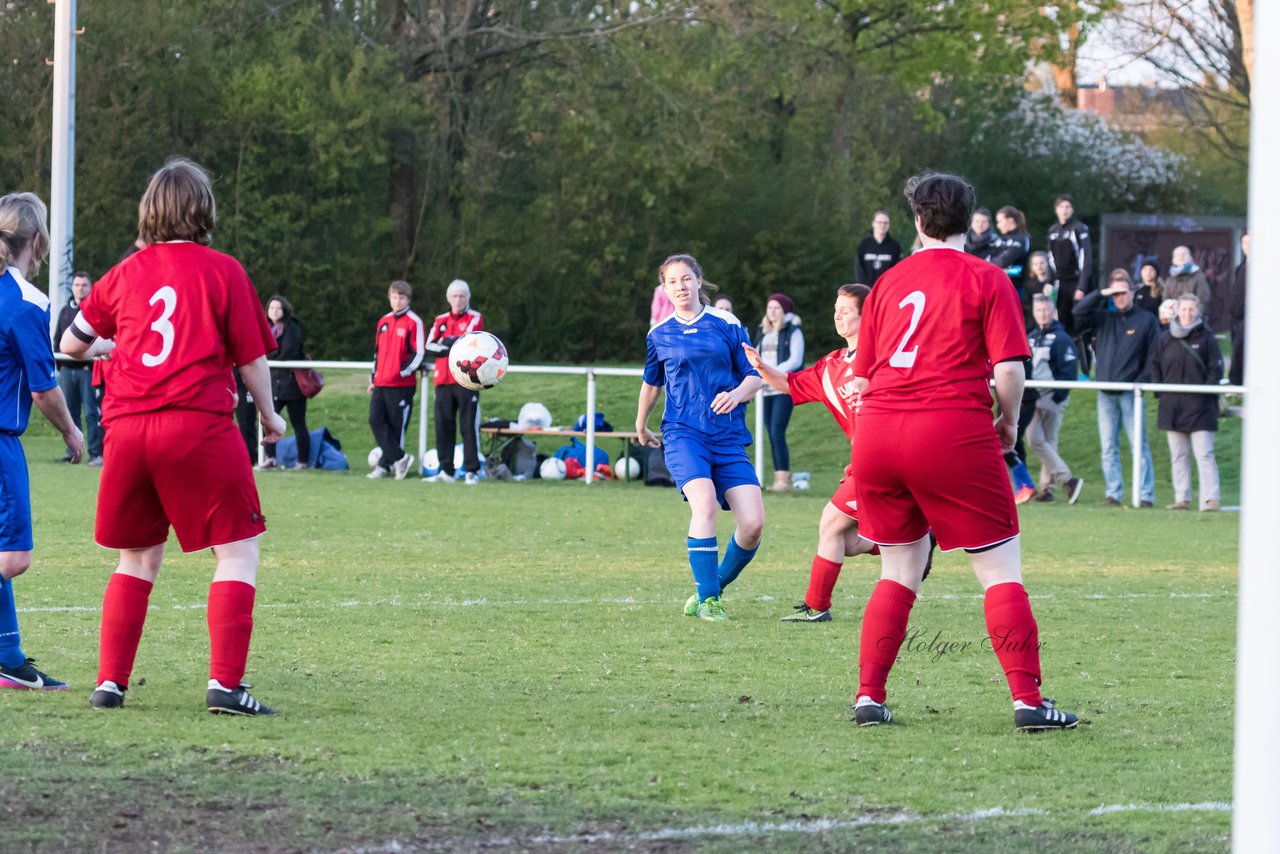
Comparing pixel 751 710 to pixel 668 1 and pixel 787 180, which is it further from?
pixel 787 180

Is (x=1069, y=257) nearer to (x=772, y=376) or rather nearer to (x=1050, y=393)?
(x=1050, y=393)

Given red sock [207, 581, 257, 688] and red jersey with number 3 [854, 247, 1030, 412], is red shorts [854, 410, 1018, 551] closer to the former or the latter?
A: red jersey with number 3 [854, 247, 1030, 412]

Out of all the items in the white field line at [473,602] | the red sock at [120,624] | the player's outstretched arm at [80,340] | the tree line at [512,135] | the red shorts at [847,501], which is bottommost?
the white field line at [473,602]

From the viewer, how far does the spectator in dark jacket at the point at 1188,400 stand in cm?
1627

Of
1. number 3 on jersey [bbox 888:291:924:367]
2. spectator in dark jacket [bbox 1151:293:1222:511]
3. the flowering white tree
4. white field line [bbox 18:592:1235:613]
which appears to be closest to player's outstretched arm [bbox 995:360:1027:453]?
number 3 on jersey [bbox 888:291:924:367]

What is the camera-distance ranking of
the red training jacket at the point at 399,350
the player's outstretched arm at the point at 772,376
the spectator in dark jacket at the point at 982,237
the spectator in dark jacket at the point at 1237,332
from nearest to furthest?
the player's outstretched arm at the point at 772,376 → the spectator in dark jacket at the point at 1237,332 → the red training jacket at the point at 399,350 → the spectator in dark jacket at the point at 982,237

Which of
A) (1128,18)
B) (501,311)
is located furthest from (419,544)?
(501,311)

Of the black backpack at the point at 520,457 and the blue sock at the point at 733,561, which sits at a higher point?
the blue sock at the point at 733,561

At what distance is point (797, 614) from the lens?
29.3 feet

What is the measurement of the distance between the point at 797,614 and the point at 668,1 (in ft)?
82.0

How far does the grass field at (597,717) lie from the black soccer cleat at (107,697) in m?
0.06

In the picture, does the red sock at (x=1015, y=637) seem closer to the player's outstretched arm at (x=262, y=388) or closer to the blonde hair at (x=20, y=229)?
the player's outstretched arm at (x=262, y=388)

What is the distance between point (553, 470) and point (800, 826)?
14.2 m

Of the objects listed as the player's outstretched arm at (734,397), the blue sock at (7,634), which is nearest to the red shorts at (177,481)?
the blue sock at (7,634)
